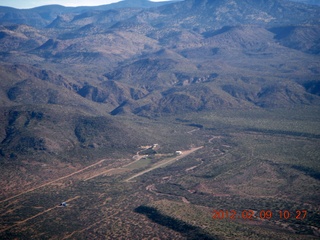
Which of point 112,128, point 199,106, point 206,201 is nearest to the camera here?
point 206,201

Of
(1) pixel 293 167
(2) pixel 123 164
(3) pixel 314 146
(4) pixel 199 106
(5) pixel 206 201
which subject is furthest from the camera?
(4) pixel 199 106

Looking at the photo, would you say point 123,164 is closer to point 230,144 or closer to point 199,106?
point 230,144

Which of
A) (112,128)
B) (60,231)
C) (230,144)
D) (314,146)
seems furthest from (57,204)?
(314,146)

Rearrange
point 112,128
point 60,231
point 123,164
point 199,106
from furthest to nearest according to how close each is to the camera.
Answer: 1. point 199,106
2. point 112,128
3. point 123,164
4. point 60,231

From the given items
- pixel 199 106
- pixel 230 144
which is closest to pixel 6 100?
pixel 199 106

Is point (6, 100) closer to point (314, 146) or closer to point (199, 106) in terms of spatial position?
point (199, 106)

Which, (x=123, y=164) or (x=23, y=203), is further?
(x=123, y=164)

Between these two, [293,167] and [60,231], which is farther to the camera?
[293,167]

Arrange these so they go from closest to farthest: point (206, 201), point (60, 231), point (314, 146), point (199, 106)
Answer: point (60, 231), point (206, 201), point (314, 146), point (199, 106)
